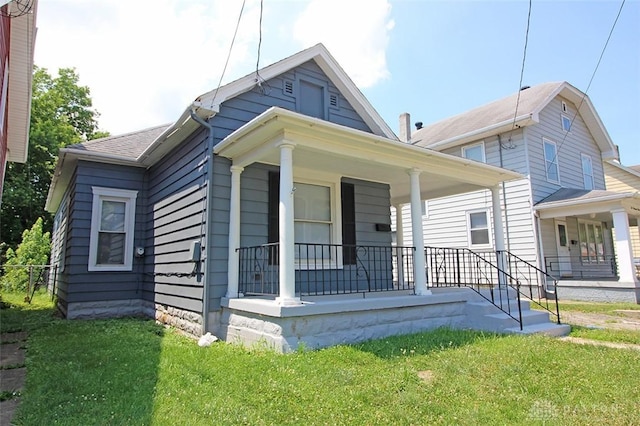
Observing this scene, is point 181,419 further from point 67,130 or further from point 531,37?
point 67,130

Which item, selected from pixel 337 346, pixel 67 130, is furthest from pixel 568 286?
pixel 67 130

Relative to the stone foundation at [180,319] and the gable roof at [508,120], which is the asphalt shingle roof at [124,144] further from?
the gable roof at [508,120]

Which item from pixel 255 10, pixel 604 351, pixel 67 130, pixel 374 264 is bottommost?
pixel 604 351

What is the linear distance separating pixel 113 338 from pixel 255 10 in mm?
4847

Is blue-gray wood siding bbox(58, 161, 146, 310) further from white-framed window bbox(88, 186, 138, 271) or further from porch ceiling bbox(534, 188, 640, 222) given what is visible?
porch ceiling bbox(534, 188, 640, 222)

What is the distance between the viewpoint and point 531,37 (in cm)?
586

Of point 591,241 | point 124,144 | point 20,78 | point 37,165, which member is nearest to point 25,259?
point 37,165

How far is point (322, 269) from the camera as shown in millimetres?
6754

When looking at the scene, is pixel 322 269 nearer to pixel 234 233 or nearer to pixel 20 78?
pixel 234 233

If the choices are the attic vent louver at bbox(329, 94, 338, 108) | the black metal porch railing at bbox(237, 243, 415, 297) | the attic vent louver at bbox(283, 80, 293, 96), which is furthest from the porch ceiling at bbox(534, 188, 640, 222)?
the attic vent louver at bbox(283, 80, 293, 96)

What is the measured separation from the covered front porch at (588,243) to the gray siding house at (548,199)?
26 millimetres

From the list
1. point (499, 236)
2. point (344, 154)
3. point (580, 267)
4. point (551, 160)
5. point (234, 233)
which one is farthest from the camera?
point (580, 267)

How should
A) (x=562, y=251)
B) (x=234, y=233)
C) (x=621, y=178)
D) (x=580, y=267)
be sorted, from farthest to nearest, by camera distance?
1. (x=621, y=178)
2. (x=580, y=267)
3. (x=562, y=251)
4. (x=234, y=233)

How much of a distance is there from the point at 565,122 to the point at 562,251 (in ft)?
16.2
